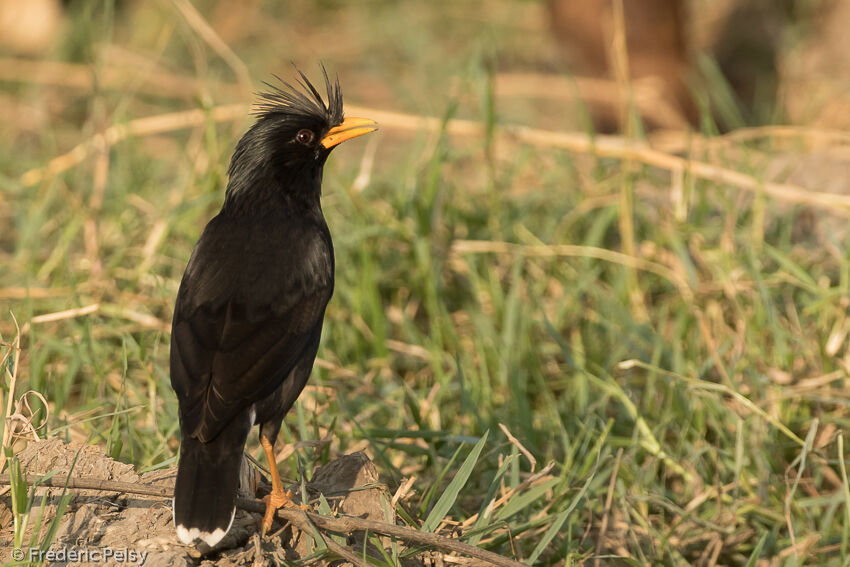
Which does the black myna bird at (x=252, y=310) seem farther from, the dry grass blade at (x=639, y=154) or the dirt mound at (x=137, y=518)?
the dry grass blade at (x=639, y=154)

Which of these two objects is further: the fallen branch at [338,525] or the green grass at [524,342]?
the green grass at [524,342]

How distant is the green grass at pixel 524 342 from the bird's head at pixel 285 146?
0.71 metres

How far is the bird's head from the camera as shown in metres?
3.24

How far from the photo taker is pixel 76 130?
796 cm

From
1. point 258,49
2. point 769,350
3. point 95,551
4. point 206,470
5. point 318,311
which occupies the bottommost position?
point 769,350

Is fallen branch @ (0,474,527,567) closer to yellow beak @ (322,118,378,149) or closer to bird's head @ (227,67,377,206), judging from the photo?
bird's head @ (227,67,377,206)

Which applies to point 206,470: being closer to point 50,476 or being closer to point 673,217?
point 50,476

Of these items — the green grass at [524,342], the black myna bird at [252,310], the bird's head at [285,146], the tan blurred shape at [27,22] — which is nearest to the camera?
the black myna bird at [252,310]

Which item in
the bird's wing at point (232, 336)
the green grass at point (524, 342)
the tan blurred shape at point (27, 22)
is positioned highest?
the tan blurred shape at point (27, 22)

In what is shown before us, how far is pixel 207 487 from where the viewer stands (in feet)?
8.04

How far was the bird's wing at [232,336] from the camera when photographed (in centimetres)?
265

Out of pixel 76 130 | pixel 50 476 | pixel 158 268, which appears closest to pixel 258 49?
pixel 76 130

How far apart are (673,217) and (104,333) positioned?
275cm

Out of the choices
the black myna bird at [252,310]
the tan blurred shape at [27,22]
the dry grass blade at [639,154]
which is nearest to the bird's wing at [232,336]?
the black myna bird at [252,310]
